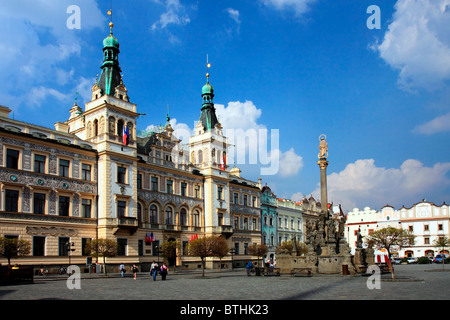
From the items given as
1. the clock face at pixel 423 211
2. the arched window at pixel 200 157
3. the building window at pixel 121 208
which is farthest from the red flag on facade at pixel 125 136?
the clock face at pixel 423 211

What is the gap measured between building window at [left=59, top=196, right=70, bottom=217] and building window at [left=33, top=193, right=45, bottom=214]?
182cm

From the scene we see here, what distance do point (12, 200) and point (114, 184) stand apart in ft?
34.6

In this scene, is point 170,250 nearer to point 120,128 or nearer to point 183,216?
point 183,216

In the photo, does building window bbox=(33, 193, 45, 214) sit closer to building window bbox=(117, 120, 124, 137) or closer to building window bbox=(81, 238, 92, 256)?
building window bbox=(81, 238, 92, 256)

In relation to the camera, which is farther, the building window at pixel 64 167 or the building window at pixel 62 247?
the building window at pixel 64 167

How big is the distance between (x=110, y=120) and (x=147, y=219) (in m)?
12.2

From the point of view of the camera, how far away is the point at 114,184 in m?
47.2

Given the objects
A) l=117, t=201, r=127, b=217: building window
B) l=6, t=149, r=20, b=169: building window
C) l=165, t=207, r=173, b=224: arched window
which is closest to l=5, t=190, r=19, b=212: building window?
l=6, t=149, r=20, b=169: building window

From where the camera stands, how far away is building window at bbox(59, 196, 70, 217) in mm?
43062

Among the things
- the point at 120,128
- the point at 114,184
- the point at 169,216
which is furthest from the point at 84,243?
the point at 169,216

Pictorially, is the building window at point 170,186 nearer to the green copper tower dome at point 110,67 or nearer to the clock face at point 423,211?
the green copper tower dome at point 110,67

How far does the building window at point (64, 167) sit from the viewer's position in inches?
1712

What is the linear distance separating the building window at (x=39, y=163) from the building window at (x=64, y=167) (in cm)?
182

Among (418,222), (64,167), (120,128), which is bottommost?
(418,222)
